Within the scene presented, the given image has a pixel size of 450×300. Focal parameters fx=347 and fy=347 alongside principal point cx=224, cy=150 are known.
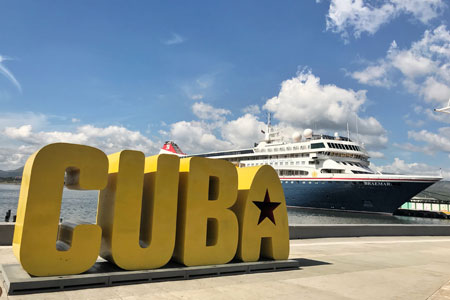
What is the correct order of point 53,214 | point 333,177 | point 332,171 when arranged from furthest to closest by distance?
1. point 332,171
2. point 333,177
3. point 53,214

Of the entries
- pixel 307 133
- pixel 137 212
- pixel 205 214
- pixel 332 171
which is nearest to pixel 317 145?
pixel 332 171

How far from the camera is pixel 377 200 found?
42938mm

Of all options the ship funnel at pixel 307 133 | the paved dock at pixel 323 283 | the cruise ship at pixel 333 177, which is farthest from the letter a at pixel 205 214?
the ship funnel at pixel 307 133

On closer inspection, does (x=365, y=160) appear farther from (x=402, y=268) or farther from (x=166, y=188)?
(x=166, y=188)

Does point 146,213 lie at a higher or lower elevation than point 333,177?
lower

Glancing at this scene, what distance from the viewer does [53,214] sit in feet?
19.3

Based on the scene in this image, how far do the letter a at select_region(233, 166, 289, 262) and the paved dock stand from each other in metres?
0.71

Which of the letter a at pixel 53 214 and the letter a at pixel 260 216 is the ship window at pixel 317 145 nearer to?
the letter a at pixel 260 216

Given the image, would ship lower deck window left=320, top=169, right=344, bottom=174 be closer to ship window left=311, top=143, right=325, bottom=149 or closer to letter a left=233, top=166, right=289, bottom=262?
ship window left=311, top=143, right=325, bottom=149

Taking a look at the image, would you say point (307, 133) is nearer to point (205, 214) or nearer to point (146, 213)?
point (205, 214)

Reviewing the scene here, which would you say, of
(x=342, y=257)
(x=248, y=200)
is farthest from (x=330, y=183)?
(x=248, y=200)

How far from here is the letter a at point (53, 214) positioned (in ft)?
18.6

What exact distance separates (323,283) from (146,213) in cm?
375

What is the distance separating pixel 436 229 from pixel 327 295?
49.8 ft
